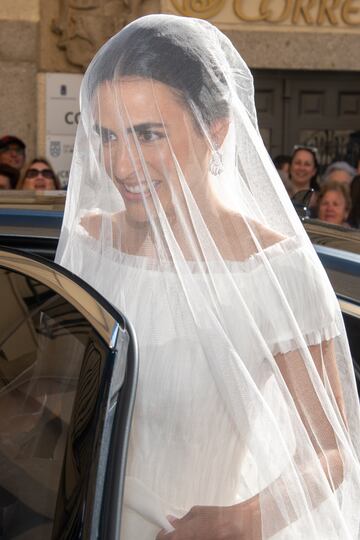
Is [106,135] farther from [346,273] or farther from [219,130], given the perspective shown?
[346,273]

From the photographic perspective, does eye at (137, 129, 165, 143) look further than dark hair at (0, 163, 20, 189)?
No

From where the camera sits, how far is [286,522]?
1.46 m

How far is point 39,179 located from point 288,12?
4317 millimetres

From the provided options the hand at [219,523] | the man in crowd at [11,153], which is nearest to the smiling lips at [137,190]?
the hand at [219,523]

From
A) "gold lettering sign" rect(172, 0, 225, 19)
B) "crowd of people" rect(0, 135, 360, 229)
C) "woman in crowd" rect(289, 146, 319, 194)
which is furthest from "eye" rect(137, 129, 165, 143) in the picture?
"gold lettering sign" rect(172, 0, 225, 19)

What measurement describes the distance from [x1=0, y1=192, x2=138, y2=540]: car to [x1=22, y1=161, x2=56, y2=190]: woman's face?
4.34 meters

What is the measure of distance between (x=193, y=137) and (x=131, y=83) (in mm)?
131

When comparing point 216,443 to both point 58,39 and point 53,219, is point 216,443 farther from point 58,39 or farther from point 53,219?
point 58,39

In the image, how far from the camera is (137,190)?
1601 mm

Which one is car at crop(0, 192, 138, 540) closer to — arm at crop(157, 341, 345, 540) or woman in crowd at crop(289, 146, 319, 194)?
arm at crop(157, 341, 345, 540)

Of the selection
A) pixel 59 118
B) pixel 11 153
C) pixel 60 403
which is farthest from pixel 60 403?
pixel 59 118

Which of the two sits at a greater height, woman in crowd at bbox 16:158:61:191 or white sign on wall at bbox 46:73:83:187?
white sign on wall at bbox 46:73:83:187

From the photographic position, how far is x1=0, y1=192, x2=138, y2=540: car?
1.19 meters

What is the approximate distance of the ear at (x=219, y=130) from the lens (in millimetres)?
1637
